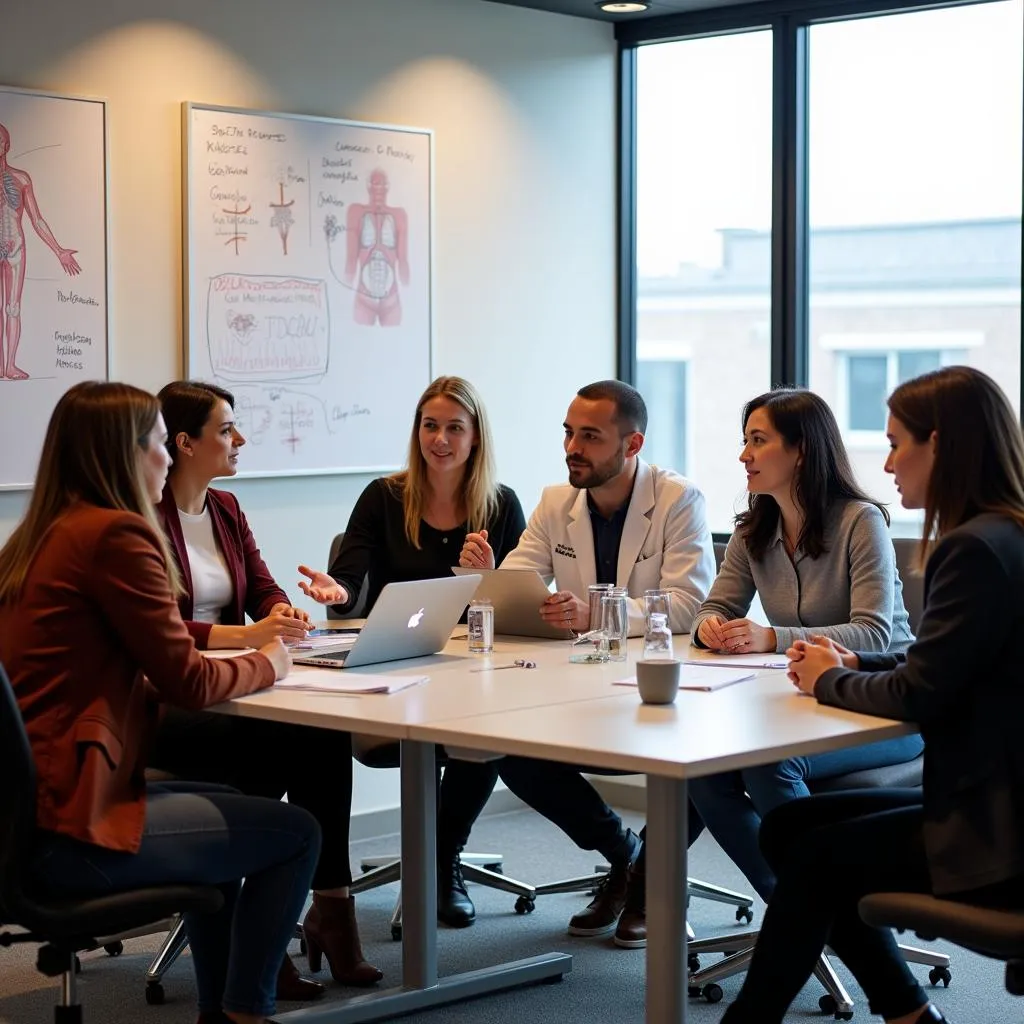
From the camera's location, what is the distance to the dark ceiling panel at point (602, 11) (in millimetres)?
5164

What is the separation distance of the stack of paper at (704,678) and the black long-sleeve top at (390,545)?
1149 mm

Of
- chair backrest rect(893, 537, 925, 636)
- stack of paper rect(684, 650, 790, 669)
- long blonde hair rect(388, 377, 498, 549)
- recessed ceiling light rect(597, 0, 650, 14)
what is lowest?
stack of paper rect(684, 650, 790, 669)

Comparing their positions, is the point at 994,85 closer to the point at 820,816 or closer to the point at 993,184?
the point at 993,184

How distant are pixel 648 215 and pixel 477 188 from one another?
0.70 metres

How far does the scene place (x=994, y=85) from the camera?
4660 mm

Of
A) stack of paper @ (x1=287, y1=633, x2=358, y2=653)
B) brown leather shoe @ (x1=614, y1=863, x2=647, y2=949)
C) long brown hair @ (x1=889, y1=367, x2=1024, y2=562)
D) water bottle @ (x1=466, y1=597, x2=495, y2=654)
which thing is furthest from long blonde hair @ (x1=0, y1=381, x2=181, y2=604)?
brown leather shoe @ (x1=614, y1=863, x2=647, y2=949)

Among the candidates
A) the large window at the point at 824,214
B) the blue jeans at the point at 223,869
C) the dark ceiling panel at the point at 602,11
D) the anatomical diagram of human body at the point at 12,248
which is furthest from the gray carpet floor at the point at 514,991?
the dark ceiling panel at the point at 602,11

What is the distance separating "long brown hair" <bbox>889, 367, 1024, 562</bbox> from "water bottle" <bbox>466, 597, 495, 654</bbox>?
45.0 inches

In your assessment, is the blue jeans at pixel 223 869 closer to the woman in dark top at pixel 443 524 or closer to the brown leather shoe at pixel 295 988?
the brown leather shoe at pixel 295 988

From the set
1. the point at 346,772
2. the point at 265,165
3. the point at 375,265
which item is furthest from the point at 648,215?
the point at 346,772

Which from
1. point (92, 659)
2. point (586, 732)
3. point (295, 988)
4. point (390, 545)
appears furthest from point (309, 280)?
point (586, 732)

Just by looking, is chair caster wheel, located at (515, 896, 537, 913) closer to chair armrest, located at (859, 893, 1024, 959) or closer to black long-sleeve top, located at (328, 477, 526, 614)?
black long-sleeve top, located at (328, 477, 526, 614)

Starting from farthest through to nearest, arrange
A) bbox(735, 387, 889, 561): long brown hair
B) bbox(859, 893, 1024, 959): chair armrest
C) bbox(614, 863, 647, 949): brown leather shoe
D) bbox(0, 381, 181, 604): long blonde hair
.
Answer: bbox(614, 863, 647, 949): brown leather shoe → bbox(735, 387, 889, 561): long brown hair → bbox(0, 381, 181, 604): long blonde hair → bbox(859, 893, 1024, 959): chair armrest

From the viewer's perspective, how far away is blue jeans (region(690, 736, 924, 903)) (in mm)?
3236
